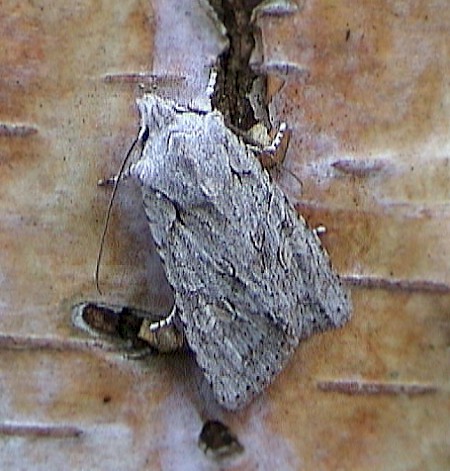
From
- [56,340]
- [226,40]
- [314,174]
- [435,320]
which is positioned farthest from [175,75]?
[435,320]

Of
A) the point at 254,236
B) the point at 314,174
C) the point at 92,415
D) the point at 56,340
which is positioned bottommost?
the point at 92,415

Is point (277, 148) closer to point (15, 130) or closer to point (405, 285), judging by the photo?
point (405, 285)

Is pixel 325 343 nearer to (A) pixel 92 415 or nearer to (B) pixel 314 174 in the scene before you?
(B) pixel 314 174

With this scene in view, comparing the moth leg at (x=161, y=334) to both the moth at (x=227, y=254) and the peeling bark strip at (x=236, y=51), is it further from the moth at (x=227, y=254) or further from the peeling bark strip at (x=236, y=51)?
the peeling bark strip at (x=236, y=51)

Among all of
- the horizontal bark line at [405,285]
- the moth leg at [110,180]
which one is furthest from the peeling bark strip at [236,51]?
the horizontal bark line at [405,285]

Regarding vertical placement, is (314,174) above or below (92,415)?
above

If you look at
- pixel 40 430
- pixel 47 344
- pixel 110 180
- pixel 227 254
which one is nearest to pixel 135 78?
pixel 110 180
